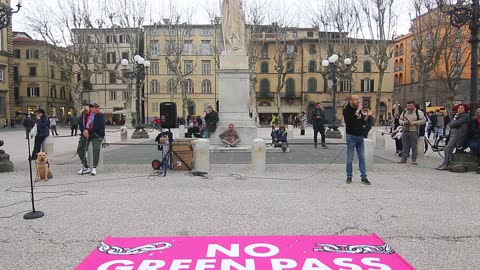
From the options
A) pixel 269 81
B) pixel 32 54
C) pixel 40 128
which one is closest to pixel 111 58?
pixel 32 54

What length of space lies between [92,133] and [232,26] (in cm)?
847

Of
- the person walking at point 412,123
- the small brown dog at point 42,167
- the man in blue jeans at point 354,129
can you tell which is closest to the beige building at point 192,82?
the person walking at point 412,123

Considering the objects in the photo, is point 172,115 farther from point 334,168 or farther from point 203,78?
point 203,78

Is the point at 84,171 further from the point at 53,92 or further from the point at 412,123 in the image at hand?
the point at 53,92

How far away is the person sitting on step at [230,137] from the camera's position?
14.6m

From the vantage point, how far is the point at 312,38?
62469mm

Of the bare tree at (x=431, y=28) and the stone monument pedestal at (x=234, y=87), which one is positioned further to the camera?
the bare tree at (x=431, y=28)

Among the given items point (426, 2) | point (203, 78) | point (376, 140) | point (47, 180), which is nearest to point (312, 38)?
point (203, 78)

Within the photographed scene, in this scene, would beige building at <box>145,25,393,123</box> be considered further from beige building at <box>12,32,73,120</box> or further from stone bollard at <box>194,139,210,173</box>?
stone bollard at <box>194,139,210,173</box>

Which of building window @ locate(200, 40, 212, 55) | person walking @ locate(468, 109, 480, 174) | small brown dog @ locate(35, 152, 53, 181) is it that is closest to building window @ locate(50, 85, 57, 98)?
building window @ locate(200, 40, 212, 55)

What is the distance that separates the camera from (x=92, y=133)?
982 cm

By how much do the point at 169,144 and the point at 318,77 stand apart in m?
56.7

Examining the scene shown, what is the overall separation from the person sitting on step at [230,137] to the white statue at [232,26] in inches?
141

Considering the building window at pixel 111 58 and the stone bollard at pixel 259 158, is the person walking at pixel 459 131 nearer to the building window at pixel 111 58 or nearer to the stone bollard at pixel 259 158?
the stone bollard at pixel 259 158
